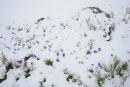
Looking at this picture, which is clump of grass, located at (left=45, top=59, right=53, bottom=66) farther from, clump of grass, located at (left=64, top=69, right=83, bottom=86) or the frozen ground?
clump of grass, located at (left=64, top=69, right=83, bottom=86)

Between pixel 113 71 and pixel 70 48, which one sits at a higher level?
pixel 70 48

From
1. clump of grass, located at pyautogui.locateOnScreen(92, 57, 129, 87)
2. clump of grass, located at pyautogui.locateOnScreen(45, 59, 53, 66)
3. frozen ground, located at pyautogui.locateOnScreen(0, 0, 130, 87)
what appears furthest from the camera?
clump of grass, located at pyautogui.locateOnScreen(45, 59, 53, 66)

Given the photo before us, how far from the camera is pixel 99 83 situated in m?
2.99

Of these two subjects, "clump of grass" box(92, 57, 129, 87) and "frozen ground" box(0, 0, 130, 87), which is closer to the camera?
"clump of grass" box(92, 57, 129, 87)

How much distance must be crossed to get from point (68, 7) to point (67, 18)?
3.44 feet

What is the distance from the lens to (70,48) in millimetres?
3955

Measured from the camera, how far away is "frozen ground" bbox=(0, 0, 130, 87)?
3.17 m

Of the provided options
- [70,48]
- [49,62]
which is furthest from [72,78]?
[70,48]

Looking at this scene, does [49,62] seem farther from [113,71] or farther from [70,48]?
[113,71]

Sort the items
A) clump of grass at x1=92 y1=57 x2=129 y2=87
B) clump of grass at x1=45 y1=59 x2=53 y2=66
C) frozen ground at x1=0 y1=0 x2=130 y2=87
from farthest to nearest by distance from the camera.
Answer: clump of grass at x1=45 y1=59 x2=53 y2=66, frozen ground at x1=0 y1=0 x2=130 y2=87, clump of grass at x1=92 y1=57 x2=129 y2=87

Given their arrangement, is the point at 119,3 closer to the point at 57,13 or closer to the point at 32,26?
the point at 57,13

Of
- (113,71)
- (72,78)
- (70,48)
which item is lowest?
(72,78)

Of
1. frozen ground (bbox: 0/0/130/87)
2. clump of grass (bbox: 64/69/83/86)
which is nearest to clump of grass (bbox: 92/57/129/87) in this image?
frozen ground (bbox: 0/0/130/87)

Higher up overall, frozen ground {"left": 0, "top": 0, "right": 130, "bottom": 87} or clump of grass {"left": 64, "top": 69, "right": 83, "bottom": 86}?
frozen ground {"left": 0, "top": 0, "right": 130, "bottom": 87}
